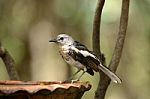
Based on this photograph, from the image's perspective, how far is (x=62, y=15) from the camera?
7.40m

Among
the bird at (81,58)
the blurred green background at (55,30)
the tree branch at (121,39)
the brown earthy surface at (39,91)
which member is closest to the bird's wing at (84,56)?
the bird at (81,58)

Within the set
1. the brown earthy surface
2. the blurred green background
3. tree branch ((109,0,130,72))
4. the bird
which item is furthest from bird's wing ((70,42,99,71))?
the blurred green background

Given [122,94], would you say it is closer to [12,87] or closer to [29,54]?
[29,54]

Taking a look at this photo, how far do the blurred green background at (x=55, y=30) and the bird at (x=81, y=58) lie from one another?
12.2 ft

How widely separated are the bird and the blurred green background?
371cm

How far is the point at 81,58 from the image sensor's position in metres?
2.93

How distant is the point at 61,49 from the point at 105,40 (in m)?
5.26

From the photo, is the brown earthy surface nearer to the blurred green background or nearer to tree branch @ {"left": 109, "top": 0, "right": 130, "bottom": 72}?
tree branch @ {"left": 109, "top": 0, "right": 130, "bottom": 72}

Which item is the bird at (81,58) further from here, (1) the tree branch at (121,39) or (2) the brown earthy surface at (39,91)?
(2) the brown earthy surface at (39,91)

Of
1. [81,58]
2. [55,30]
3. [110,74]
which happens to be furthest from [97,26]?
[55,30]

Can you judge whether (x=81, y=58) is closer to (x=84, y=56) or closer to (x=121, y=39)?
(x=84, y=56)

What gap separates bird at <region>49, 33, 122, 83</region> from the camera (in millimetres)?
2748

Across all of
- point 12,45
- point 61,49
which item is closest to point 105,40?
point 12,45

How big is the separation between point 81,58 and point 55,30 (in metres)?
4.18
